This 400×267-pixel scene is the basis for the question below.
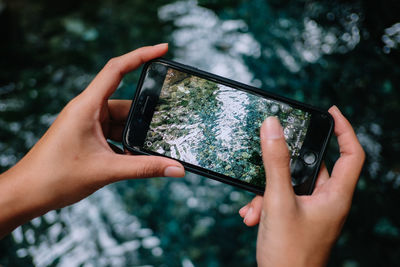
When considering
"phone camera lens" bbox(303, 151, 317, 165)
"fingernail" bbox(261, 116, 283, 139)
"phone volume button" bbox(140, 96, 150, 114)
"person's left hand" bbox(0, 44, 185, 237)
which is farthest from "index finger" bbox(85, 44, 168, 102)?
"phone camera lens" bbox(303, 151, 317, 165)

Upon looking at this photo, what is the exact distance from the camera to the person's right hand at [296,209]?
0.70m

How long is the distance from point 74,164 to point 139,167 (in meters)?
0.19

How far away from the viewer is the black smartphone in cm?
87

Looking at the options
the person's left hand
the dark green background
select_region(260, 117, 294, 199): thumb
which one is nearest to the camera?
select_region(260, 117, 294, 199): thumb

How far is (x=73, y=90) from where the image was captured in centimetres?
150

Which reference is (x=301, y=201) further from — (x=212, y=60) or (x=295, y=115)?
(x=212, y=60)

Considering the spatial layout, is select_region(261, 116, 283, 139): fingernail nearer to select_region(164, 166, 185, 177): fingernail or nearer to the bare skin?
the bare skin

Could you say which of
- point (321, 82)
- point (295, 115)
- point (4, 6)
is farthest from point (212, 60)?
point (4, 6)

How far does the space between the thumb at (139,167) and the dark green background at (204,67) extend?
0.56 meters

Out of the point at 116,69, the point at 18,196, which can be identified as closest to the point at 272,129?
the point at 116,69

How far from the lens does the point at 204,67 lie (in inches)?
57.6

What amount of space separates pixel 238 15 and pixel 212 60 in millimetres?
287

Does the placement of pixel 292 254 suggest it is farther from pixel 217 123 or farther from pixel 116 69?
pixel 116 69

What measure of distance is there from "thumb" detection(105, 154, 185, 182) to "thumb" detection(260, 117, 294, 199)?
27 cm
